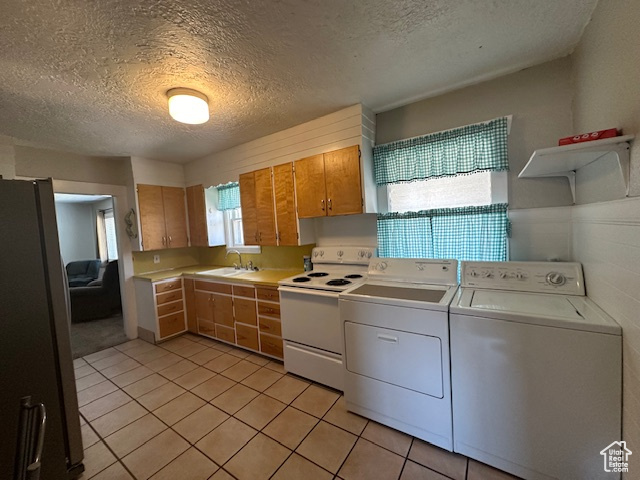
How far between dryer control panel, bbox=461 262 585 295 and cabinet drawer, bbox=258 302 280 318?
1672mm

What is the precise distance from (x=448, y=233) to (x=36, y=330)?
9.09ft

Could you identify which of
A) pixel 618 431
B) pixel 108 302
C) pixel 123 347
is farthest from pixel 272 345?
pixel 108 302

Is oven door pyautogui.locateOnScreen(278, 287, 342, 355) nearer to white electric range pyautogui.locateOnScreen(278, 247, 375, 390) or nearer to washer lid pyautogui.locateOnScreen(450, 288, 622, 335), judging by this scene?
white electric range pyautogui.locateOnScreen(278, 247, 375, 390)

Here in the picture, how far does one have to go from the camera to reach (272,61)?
1.63 m

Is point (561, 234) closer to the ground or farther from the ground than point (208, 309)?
farther from the ground

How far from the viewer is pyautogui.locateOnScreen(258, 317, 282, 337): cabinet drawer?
260 cm

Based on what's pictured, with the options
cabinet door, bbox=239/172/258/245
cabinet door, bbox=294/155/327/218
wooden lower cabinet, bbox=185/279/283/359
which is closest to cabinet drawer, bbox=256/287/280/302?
wooden lower cabinet, bbox=185/279/283/359

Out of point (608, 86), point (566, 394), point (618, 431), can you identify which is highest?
point (608, 86)

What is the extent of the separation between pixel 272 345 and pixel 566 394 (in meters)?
2.22

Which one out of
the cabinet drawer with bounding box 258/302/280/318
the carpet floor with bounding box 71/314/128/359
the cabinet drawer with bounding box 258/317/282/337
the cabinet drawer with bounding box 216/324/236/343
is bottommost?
the carpet floor with bounding box 71/314/128/359

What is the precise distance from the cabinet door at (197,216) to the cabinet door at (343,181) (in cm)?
209

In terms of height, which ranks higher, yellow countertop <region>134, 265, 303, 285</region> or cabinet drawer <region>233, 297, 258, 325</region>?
yellow countertop <region>134, 265, 303, 285</region>

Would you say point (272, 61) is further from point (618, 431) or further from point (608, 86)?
point (618, 431)

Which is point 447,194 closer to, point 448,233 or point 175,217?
point 448,233
